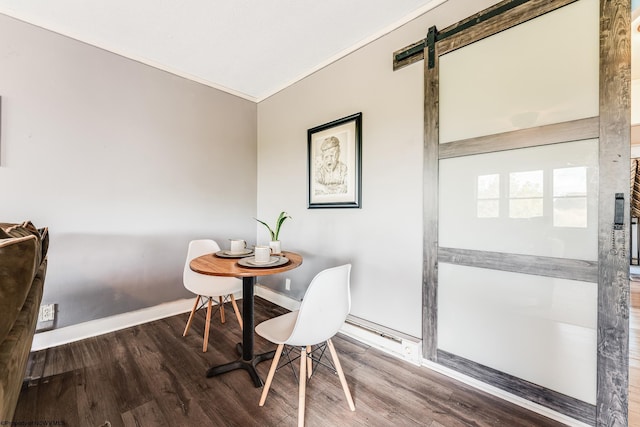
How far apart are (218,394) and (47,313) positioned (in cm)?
156

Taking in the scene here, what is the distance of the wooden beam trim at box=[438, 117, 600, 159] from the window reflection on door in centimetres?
15

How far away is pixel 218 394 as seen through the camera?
5.11 feet

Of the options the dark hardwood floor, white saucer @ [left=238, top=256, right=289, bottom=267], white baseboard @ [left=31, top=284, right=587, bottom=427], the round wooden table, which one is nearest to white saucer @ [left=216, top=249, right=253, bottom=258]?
the round wooden table

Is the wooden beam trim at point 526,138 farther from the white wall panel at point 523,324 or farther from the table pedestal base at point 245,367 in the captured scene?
the table pedestal base at point 245,367

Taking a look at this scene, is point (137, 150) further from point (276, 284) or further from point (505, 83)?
point (505, 83)

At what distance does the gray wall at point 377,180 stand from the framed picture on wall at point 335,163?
0.22ft

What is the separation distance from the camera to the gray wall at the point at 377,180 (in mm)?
1910

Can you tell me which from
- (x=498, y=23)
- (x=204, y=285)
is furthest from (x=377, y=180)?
(x=204, y=285)

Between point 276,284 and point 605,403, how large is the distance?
2.57m

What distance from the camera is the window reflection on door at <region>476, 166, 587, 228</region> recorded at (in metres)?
1.33

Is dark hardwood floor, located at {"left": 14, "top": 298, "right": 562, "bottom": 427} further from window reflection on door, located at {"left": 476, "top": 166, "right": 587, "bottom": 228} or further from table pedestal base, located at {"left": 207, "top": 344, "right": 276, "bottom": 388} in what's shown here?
window reflection on door, located at {"left": 476, "top": 166, "right": 587, "bottom": 228}

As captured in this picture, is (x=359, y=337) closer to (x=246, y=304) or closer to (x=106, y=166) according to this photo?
(x=246, y=304)

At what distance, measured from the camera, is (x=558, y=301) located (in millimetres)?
1393

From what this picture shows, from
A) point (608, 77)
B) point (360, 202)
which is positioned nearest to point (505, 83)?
point (608, 77)
